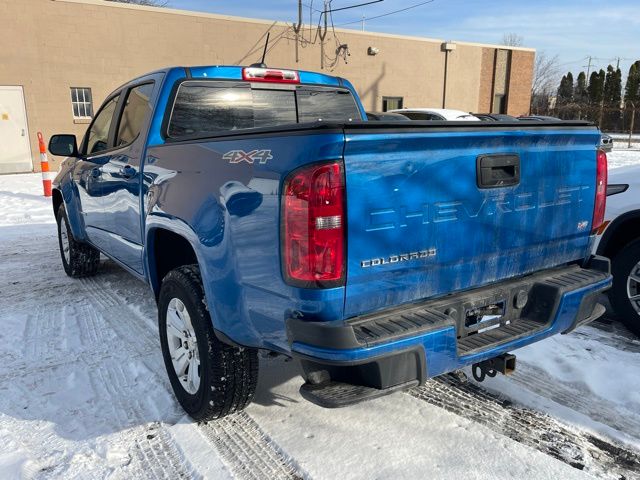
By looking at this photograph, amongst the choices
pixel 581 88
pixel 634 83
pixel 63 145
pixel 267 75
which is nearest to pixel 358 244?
pixel 267 75

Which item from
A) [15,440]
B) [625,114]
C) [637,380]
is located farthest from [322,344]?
[625,114]

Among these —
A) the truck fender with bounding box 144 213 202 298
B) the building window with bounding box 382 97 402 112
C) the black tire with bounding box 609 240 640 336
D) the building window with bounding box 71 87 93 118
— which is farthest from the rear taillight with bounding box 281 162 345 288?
the building window with bounding box 382 97 402 112

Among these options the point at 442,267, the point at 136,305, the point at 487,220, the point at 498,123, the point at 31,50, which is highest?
the point at 31,50

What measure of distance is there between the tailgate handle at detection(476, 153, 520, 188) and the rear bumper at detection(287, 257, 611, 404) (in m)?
0.52

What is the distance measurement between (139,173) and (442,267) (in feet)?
7.06

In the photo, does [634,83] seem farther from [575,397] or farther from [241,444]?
[241,444]

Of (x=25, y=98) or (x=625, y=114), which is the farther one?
(x=625, y=114)

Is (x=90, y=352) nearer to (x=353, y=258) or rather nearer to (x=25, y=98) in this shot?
(x=353, y=258)

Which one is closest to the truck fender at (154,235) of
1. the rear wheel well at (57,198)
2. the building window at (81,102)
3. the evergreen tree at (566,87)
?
the rear wheel well at (57,198)

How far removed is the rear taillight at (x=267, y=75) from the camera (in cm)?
379

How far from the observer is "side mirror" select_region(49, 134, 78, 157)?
4930mm

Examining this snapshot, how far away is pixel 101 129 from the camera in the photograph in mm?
4906

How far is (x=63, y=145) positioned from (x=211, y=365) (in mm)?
3264

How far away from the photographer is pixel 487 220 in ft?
8.16
